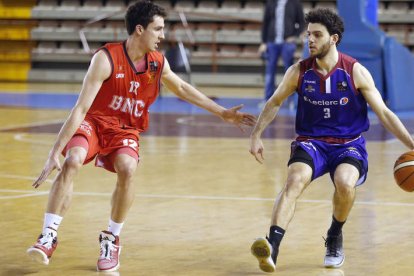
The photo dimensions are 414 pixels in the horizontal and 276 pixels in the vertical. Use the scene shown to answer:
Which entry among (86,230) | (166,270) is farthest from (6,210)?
(166,270)

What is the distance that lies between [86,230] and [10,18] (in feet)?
62.2

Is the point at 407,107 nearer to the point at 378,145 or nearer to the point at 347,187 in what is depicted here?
the point at 378,145

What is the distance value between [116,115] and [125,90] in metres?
0.17

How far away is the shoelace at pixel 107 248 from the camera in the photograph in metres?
5.74

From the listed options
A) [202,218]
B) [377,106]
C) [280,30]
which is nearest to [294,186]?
[377,106]

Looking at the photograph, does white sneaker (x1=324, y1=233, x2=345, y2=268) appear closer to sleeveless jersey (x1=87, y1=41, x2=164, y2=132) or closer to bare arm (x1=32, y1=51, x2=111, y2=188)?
sleeveless jersey (x1=87, y1=41, x2=164, y2=132)

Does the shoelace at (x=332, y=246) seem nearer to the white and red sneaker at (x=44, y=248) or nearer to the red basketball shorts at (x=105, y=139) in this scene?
the red basketball shorts at (x=105, y=139)

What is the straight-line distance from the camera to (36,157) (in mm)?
10828

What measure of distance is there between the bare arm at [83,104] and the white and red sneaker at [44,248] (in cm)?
28

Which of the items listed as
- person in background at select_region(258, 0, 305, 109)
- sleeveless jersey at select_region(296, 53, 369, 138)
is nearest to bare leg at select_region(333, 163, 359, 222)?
sleeveless jersey at select_region(296, 53, 369, 138)

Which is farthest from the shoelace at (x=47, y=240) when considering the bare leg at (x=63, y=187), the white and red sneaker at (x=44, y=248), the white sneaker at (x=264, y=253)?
the white sneaker at (x=264, y=253)

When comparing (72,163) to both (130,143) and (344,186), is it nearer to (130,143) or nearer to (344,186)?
(130,143)

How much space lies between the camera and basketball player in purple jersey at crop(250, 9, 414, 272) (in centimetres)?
588

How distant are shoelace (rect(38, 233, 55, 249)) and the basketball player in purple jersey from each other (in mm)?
1257
